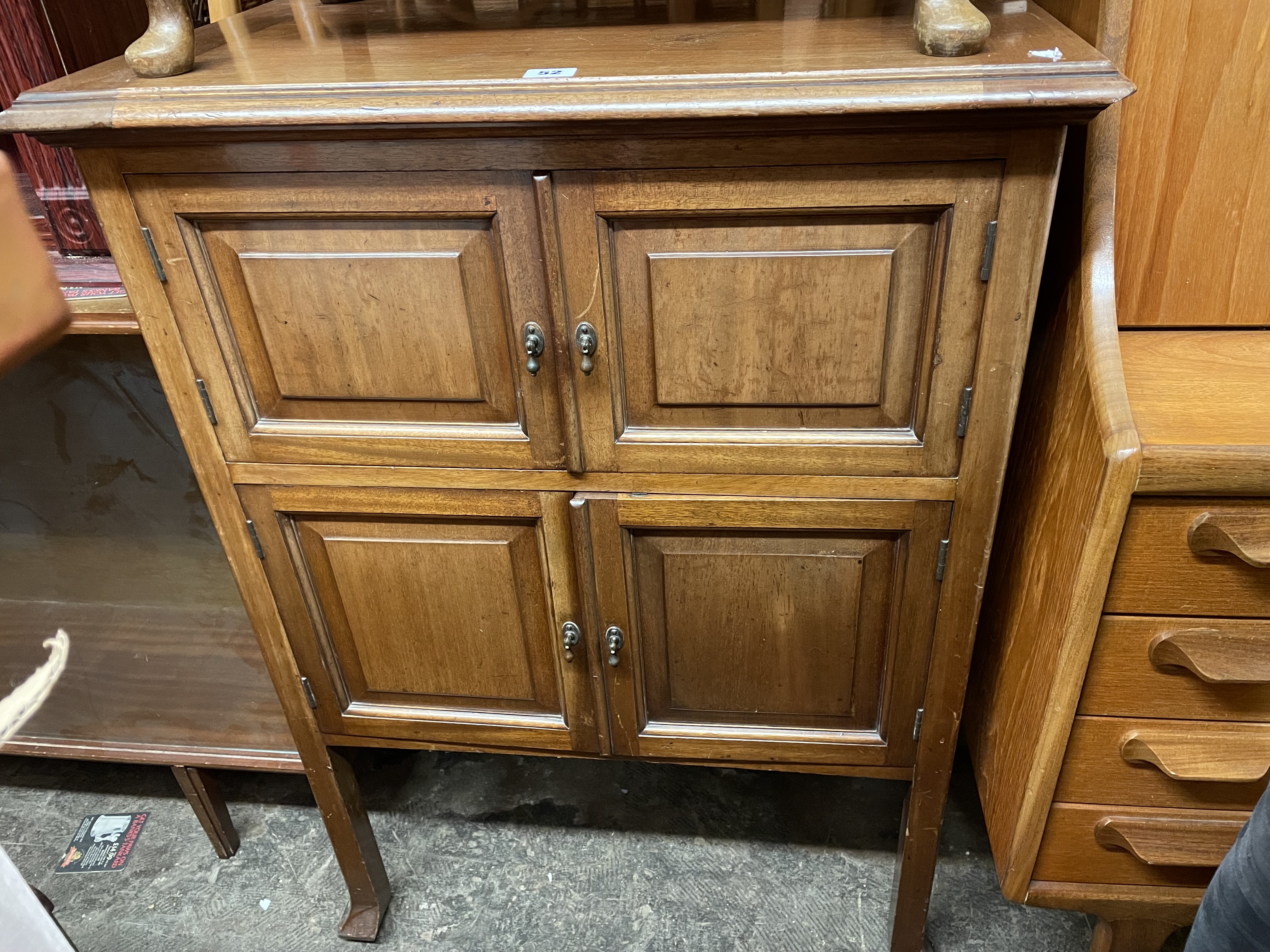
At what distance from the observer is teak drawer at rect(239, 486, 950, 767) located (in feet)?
2.99

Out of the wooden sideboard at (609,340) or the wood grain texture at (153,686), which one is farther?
the wood grain texture at (153,686)

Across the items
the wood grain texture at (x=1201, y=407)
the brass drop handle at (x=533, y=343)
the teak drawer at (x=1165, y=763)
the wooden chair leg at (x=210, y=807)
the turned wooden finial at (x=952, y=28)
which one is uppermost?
the turned wooden finial at (x=952, y=28)

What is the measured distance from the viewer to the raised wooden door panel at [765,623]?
89 cm

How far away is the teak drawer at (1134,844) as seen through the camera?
899 millimetres

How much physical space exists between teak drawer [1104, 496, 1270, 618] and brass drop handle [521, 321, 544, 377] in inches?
20.8

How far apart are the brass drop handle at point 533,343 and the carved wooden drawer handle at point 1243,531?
23.0 inches

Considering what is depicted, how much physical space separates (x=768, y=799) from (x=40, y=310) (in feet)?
4.50

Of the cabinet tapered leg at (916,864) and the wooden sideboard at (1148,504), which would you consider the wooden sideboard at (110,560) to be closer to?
the cabinet tapered leg at (916,864)

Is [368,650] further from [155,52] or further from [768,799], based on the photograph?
[768,799]

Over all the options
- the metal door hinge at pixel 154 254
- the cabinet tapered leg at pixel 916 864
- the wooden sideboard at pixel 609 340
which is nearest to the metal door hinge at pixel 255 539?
the wooden sideboard at pixel 609 340

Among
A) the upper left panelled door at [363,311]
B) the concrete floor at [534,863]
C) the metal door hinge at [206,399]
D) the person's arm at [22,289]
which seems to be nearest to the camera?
the person's arm at [22,289]

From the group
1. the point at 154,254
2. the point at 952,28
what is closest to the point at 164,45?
the point at 154,254

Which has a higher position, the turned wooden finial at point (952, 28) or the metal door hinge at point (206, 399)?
the turned wooden finial at point (952, 28)

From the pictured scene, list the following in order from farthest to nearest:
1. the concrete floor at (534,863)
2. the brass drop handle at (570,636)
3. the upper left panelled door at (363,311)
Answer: the concrete floor at (534,863)
the brass drop handle at (570,636)
the upper left panelled door at (363,311)
